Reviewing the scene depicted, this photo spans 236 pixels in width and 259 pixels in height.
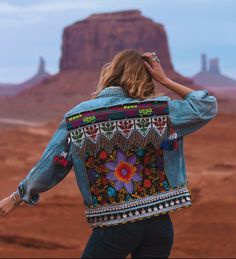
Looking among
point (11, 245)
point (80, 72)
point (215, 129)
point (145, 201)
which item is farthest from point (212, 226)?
point (80, 72)

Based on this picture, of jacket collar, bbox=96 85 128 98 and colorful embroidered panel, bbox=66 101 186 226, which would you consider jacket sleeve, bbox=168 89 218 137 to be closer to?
colorful embroidered panel, bbox=66 101 186 226

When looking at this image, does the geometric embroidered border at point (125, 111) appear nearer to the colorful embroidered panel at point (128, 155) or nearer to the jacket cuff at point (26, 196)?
the colorful embroidered panel at point (128, 155)

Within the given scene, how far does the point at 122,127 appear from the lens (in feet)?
8.01

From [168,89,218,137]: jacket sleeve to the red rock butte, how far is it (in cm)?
6952

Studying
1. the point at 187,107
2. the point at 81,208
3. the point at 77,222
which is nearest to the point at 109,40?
the point at 81,208

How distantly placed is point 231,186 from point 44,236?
202 inches

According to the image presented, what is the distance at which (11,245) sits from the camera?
882 centimetres

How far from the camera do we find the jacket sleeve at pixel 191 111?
2.45 m

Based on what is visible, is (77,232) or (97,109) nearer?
(97,109)

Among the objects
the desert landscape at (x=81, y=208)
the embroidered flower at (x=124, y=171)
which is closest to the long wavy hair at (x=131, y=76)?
the embroidered flower at (x=124, y=171)

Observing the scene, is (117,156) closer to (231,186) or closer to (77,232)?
(77,232)

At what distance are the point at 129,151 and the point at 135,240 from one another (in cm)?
35

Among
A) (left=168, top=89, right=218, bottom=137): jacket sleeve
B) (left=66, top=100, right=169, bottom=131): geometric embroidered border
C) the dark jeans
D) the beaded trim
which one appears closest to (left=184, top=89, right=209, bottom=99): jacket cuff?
(left=168, top=89, right=218, bottom=137): jacket sleeve

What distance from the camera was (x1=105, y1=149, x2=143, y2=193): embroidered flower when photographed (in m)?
2.44
